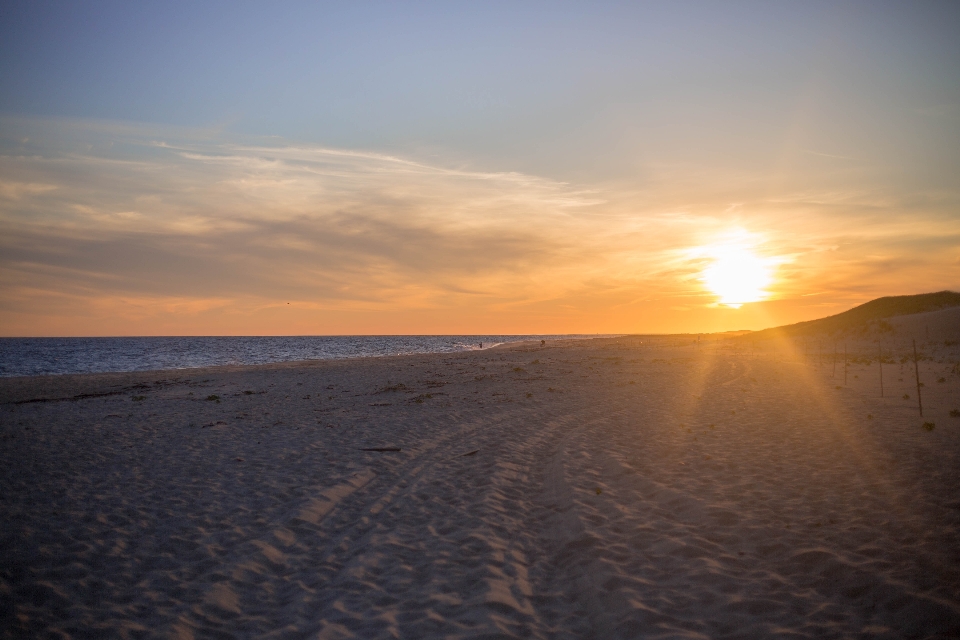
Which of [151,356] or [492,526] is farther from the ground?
[151,356]

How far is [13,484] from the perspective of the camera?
10.1 m

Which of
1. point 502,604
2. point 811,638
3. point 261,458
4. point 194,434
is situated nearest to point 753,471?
point 811,638

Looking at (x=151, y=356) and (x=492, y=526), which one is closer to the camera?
(x=492, y=526)

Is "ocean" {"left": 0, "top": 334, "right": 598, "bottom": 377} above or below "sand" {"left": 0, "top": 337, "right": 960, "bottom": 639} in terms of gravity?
above

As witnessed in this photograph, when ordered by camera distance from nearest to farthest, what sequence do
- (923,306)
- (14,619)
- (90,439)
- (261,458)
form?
(14,619) → (261,458) → (90,439) → (923,306)

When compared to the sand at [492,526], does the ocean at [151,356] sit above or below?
above

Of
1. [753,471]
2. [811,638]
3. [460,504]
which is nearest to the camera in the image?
[811,638]

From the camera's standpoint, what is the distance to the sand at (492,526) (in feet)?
17.2

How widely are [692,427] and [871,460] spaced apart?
15.3 feet

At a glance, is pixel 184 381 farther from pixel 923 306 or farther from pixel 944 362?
pixel 923 306

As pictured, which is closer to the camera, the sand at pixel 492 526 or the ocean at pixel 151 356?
the sand at pixel 492 526

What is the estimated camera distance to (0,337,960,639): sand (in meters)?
5.24

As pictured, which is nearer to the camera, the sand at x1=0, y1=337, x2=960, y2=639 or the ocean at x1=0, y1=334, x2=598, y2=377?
the sand at x1=0, y1=337, x2=960, y2=639

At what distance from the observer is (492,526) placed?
768cm
